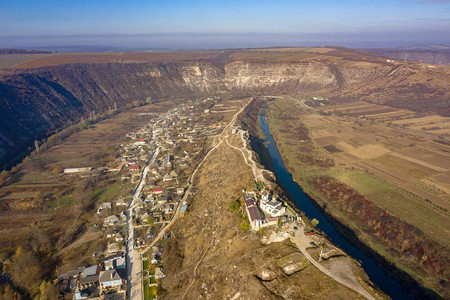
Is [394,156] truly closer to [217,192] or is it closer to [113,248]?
[217,192]

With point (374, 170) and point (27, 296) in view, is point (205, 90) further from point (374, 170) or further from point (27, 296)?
point (27, 296)

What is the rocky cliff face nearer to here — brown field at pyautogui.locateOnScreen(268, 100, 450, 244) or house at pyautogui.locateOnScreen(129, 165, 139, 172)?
house at pyautogui.locateOnScreen(129, 165, 139, 172)

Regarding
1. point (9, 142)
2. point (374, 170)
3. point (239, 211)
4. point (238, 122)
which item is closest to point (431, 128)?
point (374, 170)

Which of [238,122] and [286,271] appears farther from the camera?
[238,122]

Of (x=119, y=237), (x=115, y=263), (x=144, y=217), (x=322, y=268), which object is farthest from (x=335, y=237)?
(x=119, y=237)

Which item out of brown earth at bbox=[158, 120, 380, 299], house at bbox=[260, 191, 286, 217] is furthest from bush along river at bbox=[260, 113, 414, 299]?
brown earth at bbox=[158, 120, 380, 299]

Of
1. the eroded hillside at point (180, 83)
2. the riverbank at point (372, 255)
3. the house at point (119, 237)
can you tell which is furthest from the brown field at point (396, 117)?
the house at point (119, 237)

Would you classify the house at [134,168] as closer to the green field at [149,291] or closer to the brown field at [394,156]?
the green field at [149,291]
